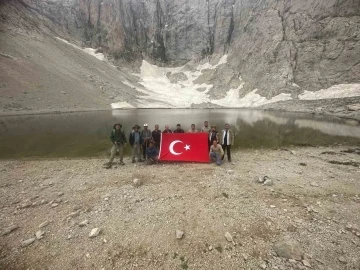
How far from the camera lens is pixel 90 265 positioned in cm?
494

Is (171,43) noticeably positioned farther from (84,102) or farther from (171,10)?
(84,102)

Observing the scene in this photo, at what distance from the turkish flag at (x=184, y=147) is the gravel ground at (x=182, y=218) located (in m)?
1.42

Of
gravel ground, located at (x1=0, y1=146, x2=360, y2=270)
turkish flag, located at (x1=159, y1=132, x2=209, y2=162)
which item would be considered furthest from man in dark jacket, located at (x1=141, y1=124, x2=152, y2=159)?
gravel ground, located at (x1=0, y1=146, x2=360, y2=270)

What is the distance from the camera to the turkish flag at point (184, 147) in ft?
40.5

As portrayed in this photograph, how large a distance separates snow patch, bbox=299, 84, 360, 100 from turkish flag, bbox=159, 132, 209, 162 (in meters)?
74.1

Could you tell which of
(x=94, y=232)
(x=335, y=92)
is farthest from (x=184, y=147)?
(x=335, y=92)

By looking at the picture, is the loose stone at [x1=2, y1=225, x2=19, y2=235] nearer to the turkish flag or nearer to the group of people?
the group of people

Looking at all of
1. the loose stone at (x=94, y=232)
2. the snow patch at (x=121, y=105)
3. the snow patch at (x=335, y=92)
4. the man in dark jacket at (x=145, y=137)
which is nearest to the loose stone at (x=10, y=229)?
the loose stone at (x=94, y=232)

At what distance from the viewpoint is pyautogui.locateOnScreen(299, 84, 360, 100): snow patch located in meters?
66.4

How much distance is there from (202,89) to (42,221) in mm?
108212

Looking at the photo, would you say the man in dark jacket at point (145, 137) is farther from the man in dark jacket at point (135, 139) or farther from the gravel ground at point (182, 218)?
the gravel ground at point (182, 218)

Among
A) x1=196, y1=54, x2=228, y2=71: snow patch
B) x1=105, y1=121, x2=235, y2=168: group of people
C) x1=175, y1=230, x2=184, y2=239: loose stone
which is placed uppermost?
x1=196, y1=54, x2=228, y2=71: snow patch

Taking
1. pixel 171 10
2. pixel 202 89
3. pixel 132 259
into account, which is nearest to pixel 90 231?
pixel 132 259

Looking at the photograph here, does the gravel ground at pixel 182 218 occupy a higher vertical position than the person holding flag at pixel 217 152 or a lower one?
lower
